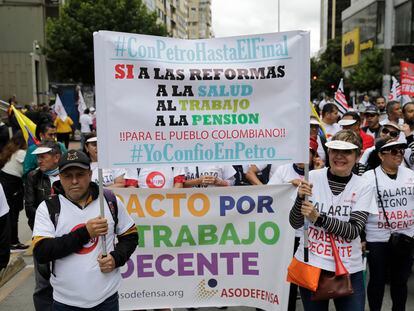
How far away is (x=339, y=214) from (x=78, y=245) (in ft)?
5.54

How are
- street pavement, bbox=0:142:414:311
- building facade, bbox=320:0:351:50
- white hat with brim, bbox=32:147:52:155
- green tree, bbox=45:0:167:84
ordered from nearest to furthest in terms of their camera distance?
white hat with brim, bbox=32:147:52:155, street pavement, bbox=0:142:414:311, green tree, bbox=45:0:167:84, building facade, bbox=320:0:351:50

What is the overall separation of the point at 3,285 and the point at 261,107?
3930mm

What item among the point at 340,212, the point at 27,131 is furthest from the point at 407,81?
the point at 340,212

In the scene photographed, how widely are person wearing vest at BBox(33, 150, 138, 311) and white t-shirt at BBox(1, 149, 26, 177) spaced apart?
13.0ft

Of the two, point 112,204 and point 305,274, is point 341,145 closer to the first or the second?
point 305,274

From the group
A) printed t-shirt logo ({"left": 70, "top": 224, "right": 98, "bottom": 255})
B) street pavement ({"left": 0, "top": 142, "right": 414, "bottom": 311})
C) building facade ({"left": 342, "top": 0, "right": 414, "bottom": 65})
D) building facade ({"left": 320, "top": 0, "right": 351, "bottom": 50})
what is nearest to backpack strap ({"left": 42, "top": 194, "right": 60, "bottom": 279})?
printed t-shirt logo ({"left": 70, "top": 224, "right": 98, "bottom": 255})

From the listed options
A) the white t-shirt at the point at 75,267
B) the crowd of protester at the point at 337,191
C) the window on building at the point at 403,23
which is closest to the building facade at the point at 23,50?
the crowd of protester at the point at 337,191

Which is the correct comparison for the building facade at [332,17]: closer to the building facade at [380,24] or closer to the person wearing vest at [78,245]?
the building facade at [380,24]

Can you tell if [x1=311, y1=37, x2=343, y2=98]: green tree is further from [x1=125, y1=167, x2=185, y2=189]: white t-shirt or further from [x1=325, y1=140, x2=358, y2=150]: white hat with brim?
[x1=325, y1=140, x2=358, y2=150]: white hat with brim

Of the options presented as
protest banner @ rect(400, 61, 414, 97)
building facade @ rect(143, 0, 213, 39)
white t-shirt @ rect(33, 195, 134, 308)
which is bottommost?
white t-shirt @ rect(33, 195, 134, 308)

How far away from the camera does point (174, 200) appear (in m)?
4.10

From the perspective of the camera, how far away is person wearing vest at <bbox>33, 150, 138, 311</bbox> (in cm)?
282

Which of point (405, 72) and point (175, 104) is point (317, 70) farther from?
point (175, 104)

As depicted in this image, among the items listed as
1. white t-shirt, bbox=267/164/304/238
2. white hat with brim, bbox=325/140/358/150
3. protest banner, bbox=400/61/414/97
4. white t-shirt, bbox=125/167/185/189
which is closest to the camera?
white hat with brim, bbox=325/140/358/150
